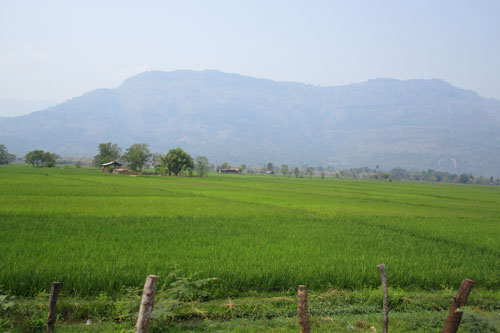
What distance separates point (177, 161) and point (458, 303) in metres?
69.5

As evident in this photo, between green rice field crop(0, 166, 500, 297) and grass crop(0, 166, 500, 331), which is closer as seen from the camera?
grass crop(0, 166, 500, 331)

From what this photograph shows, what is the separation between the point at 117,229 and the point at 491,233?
1374 centimetres

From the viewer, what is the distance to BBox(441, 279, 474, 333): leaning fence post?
313cm

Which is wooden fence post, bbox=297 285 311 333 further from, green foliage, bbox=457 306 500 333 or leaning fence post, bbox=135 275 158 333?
green foliage, bbox=457 306 500 333

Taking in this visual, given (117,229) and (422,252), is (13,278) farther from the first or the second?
(422,252)

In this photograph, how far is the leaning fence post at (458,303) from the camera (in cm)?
313

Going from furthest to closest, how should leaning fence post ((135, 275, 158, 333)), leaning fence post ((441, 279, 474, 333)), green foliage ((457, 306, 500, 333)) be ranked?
1. green foliage ((457, 306, 500, 333))
2. leaning fence post ((135, 275, 158, 333))
3. leaning fence post ((441, 279, 474, 333))

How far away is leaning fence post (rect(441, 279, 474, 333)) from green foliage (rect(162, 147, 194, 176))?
68220 millimetres

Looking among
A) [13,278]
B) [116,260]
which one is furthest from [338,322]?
[13,278]

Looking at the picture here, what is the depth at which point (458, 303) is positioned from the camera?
322 centimetres

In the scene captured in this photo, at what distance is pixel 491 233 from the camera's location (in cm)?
1356

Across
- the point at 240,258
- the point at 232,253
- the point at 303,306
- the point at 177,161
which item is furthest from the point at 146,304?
the point at 177,161

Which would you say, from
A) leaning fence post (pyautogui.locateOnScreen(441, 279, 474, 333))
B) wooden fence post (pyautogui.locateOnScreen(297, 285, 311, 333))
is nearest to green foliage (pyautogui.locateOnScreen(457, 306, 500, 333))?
leaning fence post (pyautogui.locateOnScreen(441, 279, 474, 333))

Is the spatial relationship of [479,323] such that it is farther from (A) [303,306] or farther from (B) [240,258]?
(B) [240,258]
